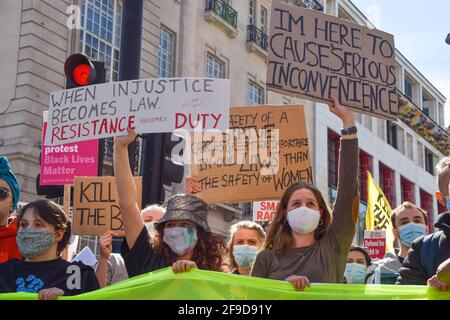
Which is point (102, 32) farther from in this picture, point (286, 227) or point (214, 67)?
point (286, 227)

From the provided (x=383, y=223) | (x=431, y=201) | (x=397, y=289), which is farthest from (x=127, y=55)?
(x=431, y=201)

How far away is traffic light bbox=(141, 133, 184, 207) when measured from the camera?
5.87 metres

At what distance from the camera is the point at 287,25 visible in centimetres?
545

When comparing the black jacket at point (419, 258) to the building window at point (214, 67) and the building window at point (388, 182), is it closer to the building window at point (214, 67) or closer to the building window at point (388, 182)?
the building window at point (214, 67)

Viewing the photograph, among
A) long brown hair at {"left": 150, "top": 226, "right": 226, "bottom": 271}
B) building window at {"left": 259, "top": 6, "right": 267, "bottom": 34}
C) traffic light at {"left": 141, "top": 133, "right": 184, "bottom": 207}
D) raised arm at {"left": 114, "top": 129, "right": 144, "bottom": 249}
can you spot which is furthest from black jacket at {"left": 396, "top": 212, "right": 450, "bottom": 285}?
building window at {"left": 259, "top": 6, "right": 267, "bottom": 34}

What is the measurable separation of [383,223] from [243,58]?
44.8ft

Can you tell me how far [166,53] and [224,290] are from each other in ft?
55.0

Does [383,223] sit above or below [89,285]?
above

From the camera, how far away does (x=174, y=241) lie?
4062 mm

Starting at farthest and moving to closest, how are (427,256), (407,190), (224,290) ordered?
1. (407,190)
2. (427,256)
3. (224,290)

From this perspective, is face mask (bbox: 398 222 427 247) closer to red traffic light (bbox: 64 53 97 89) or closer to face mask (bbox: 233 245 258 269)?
face mask (bbox: 233 245 258 269)

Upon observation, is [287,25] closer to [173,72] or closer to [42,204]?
[42,204]

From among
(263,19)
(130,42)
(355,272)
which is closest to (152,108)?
(130,42)

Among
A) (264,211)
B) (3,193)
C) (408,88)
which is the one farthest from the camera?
(408,88)
